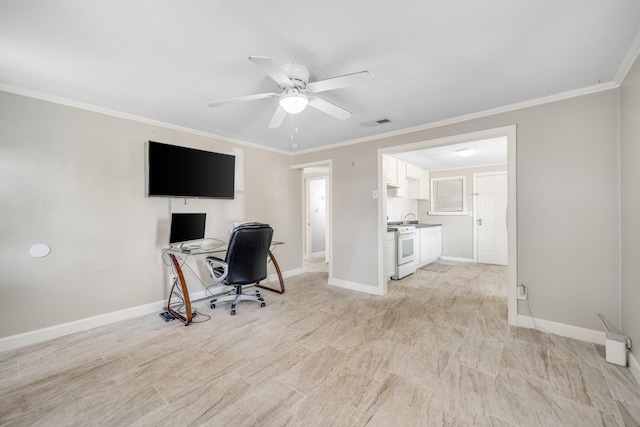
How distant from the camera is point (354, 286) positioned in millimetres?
4051

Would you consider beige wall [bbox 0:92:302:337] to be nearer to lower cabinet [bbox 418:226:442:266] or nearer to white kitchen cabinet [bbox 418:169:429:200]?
lower cabinet [bbox 418:226:442:266]

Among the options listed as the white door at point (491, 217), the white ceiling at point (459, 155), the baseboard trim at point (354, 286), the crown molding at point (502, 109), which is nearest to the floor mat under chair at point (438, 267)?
the white door at point (491, 217)

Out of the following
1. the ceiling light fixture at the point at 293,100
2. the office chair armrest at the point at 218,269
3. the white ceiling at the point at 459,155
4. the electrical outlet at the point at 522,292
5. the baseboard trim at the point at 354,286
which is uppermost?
the white ceiling at the point at 459,155

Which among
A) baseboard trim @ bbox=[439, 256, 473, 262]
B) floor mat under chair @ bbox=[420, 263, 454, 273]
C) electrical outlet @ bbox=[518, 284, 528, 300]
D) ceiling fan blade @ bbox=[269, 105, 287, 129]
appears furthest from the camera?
baseboard trim @ bbox=[439, 256, 473, 262]

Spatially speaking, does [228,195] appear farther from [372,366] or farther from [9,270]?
[372,366]

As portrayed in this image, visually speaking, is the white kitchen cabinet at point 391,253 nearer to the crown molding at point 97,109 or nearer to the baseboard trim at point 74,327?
the crown molding at point 97,109

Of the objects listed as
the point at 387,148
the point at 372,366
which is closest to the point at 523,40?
the point at 387,148

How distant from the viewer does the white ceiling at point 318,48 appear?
143 centimetres

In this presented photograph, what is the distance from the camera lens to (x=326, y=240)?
6.84m

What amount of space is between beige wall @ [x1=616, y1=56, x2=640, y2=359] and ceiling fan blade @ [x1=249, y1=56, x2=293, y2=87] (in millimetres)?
2491

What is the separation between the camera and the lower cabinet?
5.54 metres

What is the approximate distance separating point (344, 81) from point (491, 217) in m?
5.90

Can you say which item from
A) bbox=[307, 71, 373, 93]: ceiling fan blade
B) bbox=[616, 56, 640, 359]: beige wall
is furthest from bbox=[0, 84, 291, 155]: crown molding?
bbox=[616, 56, 640, 359]: beige wall

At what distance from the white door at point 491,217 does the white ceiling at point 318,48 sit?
13.0ft
